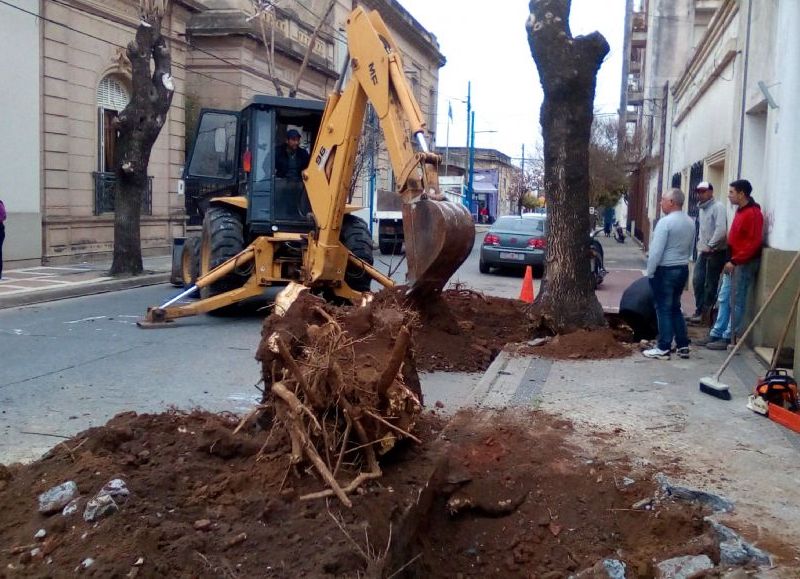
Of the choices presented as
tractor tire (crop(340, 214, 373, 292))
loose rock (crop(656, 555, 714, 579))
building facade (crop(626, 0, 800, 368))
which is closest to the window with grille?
tractor tire (crop(340, 214, 373, 292))

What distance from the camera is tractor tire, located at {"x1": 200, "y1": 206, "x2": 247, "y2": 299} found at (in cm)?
1103

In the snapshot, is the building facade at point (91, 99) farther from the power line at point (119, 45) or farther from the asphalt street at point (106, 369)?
the asphalt street at point (106, 369)

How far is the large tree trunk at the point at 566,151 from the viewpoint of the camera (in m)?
9.31

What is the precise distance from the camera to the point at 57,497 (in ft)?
12.9

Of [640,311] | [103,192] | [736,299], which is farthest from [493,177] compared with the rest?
[736,299]

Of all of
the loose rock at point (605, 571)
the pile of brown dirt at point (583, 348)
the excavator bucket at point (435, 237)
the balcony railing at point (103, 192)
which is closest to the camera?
the loose rock at point (605, 571)

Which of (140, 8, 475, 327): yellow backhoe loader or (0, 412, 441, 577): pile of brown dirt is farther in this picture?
(140, 8, 475, 327): yellow backhoe loader

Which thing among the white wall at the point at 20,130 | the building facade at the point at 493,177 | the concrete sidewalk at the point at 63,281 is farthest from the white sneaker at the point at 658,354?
the building facade at the point at 493,177

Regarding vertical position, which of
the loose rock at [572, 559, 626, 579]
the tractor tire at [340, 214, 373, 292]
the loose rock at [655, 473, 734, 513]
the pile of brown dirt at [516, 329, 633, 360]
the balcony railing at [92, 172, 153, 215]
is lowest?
the loose rock at [572, 559, 626, 579]

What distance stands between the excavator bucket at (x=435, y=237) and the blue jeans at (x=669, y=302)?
2.09 metres

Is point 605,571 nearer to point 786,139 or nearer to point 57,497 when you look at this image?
point 57,497

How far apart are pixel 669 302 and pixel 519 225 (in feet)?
43.2

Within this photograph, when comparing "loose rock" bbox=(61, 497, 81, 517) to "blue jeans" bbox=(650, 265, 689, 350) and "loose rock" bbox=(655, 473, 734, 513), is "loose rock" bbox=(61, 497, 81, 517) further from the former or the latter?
"blue jeans" bbox=(650, 265, 689, 350)

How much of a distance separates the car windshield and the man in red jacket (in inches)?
469
